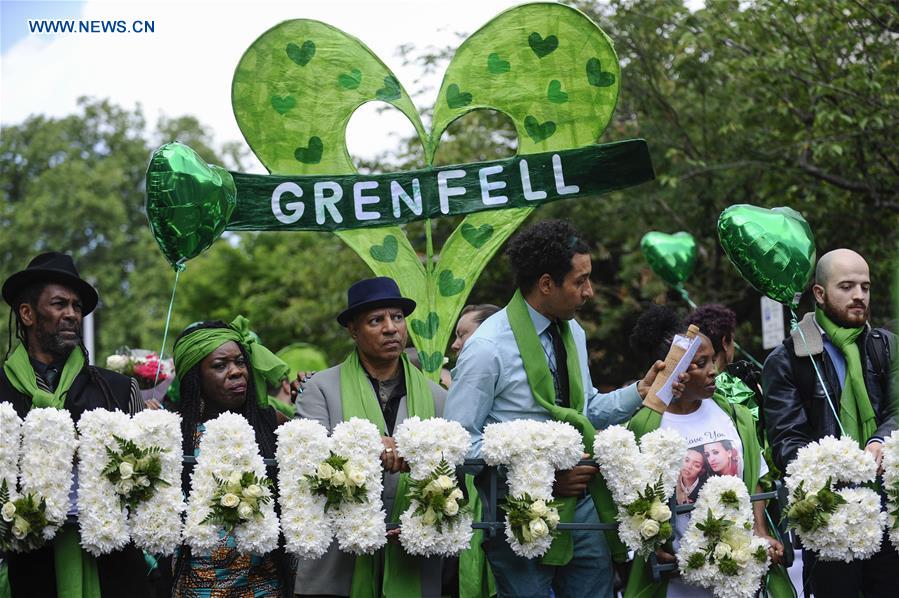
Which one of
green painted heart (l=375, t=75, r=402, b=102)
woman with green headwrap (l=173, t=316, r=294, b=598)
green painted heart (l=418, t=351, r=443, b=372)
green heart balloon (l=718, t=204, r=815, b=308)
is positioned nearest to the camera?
woman with green headwrap (l=173, t=316, r=294, b=598)

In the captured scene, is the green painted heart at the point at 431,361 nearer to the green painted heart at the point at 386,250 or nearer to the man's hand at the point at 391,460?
the green painted heart at the point at 386,250

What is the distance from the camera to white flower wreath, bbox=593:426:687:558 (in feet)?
15.5

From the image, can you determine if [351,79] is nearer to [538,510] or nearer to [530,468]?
[530,468]

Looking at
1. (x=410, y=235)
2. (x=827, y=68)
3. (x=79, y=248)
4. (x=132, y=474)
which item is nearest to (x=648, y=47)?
(x=827, y=68)

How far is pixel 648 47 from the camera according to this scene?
47.9 feet

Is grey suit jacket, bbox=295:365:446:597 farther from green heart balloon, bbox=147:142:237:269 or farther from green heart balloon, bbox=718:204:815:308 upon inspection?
green heart balloon, bbox=718:204:815:308

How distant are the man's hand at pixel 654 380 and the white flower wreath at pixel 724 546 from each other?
1.41 feet

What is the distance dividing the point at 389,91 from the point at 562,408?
9.96 feet

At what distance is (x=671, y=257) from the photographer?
8.73 metres

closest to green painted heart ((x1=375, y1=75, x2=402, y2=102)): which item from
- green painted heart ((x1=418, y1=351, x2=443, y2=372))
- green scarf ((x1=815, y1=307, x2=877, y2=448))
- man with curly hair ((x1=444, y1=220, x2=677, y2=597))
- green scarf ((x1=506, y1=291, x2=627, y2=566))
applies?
green painted heart ((x1=418, y1=351, x2=443, y2=372))

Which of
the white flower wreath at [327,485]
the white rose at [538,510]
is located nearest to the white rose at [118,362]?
the white flower wreath at [327,485]

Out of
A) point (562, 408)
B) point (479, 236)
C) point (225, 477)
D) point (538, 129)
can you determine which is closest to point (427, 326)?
point (479, 236)

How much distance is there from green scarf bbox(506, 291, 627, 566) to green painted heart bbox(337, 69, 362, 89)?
2.66m

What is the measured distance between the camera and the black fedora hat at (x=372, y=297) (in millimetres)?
5430
